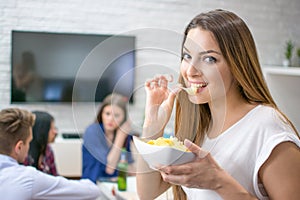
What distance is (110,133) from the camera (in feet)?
3.62

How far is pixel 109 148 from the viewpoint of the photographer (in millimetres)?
1100

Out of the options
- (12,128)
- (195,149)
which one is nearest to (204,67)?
(195,149)

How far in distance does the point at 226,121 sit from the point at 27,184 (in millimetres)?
1171

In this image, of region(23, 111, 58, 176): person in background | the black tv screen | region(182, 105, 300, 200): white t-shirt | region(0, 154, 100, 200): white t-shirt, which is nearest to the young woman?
region(182, 105, 300, 200): white t-shirt

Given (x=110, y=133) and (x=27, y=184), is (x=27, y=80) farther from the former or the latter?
(x=110, y=133)

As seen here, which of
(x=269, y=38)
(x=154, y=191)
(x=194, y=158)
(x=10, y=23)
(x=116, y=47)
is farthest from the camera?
(x=269, y=38)

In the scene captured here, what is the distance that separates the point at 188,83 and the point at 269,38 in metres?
4.31

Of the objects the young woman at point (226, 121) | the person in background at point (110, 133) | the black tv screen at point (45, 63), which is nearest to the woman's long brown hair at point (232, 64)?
the young woman at point (226, 121)

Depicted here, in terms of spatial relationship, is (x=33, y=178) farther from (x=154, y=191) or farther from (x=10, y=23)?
(x=10, y=23)

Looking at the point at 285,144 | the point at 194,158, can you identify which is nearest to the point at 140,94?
the point at 194,158

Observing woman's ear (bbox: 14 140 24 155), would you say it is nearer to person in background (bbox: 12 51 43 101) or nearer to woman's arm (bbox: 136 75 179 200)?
woman's arm (bbox: 136 75 179 200)

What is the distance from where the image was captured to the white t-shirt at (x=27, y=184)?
212cm

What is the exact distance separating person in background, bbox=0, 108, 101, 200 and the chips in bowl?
1.21 metres

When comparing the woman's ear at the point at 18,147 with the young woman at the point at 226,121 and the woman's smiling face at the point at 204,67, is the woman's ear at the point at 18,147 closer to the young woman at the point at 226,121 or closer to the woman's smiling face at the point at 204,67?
the young woman at the point at 226,121
